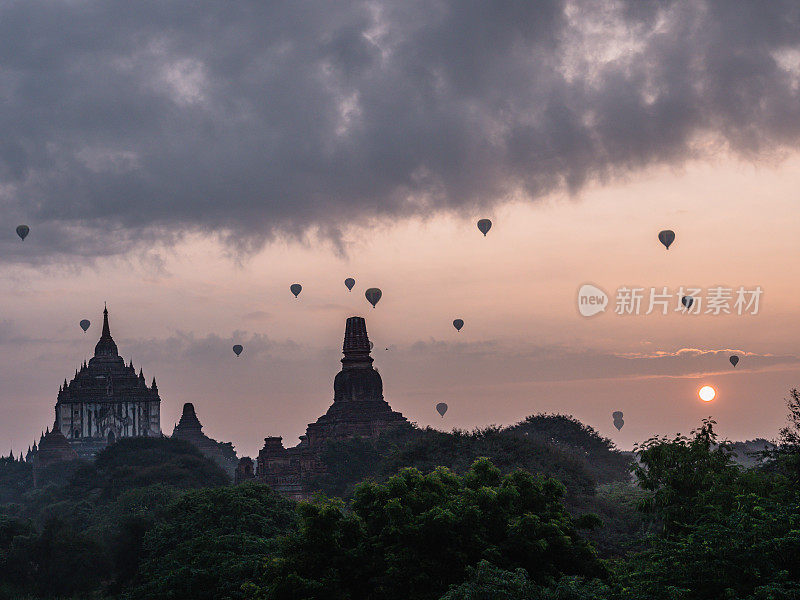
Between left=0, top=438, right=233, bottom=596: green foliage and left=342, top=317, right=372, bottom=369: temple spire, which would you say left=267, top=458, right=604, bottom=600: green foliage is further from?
left=342, top=317, right=372, bottom=369: temple spire

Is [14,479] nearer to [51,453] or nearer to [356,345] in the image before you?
[51,453]

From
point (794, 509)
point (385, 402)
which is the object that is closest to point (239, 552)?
point (794, 509)

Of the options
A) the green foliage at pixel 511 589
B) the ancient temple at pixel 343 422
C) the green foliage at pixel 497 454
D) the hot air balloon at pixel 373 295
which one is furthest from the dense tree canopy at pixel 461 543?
the hot air balloon at pixel 373 295

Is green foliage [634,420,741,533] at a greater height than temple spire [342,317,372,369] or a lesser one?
lesser

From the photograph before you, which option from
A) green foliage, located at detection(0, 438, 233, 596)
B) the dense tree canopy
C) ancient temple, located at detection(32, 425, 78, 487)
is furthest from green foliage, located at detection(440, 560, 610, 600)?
ancient temple, located at detection(32, 425, 78, 487)

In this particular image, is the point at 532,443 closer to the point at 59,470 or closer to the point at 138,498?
the point at 138,498
